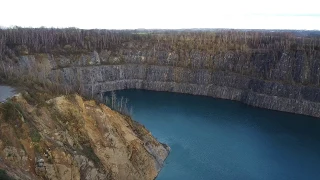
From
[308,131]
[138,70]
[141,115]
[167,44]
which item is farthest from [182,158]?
[167,44]

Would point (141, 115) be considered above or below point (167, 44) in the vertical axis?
below

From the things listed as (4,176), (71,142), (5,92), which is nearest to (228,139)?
(71,142)

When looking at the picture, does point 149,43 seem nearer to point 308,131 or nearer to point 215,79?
point 215,79

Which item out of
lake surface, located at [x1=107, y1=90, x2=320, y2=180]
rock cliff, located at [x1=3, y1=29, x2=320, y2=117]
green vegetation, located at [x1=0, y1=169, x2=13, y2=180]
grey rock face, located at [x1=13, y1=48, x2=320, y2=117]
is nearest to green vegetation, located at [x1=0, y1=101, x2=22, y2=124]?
green vegetation, located at [x1=0, y1=169, x2=13, y2=180]

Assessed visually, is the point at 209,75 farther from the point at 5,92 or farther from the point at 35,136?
the point at 35,136

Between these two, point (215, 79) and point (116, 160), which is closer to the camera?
point (116, 160)

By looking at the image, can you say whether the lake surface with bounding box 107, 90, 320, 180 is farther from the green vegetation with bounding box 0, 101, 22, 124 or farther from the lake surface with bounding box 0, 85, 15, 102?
the lake surface with bounding box 0, 85, 15, 102

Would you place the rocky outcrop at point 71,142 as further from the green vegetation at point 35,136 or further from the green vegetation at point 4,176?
the green vegetation at point 4,176
